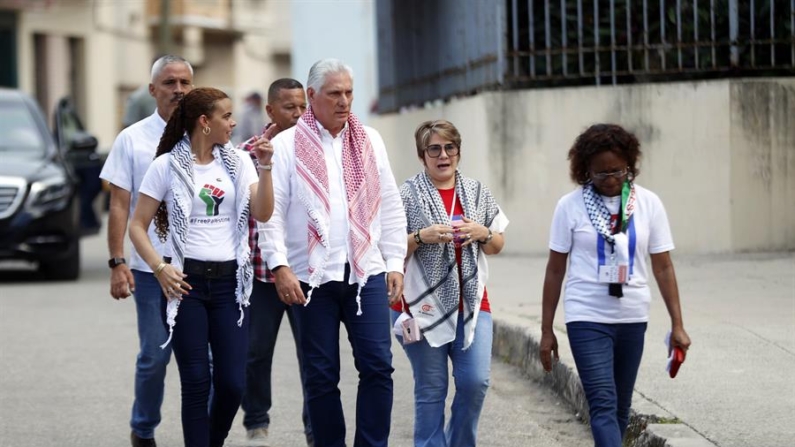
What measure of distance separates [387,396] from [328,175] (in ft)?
3.09

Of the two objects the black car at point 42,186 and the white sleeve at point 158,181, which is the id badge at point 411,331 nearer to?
the white sleeve at point 158,181

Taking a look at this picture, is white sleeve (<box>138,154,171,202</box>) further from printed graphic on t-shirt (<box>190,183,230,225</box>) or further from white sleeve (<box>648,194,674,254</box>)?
white sleeve (<box>648,194,674,254</box>)

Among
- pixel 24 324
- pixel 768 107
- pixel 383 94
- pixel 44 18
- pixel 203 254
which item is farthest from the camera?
pixel 44 18

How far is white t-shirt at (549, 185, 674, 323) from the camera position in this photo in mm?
6211

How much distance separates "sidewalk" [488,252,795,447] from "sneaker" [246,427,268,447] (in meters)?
1.69

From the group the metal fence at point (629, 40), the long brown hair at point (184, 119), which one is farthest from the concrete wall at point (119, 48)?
the long brown hair at point (184, 119)

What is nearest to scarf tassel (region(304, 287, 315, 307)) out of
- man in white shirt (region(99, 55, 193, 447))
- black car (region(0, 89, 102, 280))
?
man in white shirt (region(99, 55, 193, 447))

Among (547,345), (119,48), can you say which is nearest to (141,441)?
(547,345)

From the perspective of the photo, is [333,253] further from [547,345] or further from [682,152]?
[682,152]

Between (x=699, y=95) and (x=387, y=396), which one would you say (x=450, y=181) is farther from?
(x=699, y=95)

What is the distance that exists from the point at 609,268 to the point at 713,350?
9.27 ft

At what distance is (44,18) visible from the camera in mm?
38188

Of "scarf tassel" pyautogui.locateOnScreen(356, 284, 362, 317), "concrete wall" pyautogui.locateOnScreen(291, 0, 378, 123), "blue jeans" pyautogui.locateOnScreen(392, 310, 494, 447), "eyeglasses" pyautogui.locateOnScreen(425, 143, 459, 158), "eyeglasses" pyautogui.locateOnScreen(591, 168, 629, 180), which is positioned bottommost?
"blue jeans" pyautogui.locateOnScreen(392, 310, 494, 447)

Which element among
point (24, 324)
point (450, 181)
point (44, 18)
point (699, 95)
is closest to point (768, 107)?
point (699, 95)
